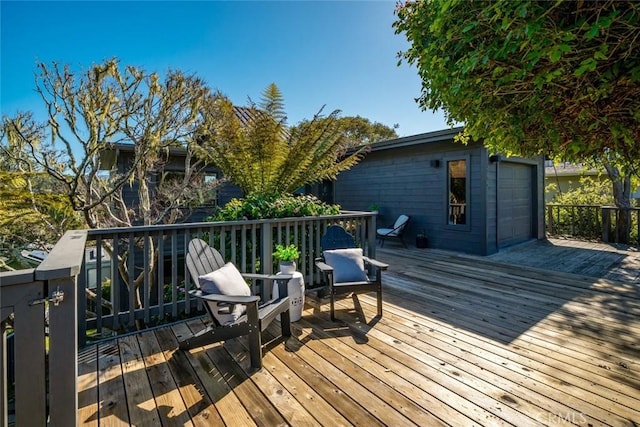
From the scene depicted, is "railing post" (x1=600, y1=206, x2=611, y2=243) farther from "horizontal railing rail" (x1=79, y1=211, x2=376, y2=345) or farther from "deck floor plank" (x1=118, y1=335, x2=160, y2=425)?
"deck floor plank" (x1=118, y1=335, x2=160, y2=425)

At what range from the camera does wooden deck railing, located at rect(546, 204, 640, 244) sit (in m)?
7.05

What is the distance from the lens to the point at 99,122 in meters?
5.56

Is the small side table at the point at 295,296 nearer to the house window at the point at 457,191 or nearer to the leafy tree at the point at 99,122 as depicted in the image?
the leafy tree at the point at 99,122

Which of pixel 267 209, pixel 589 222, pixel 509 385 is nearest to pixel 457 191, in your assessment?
pixel 589 222

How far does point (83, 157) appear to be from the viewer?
5.46 m

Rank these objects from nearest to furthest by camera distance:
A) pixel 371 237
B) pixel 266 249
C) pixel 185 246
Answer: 1. pixel 185 246
2. pixel 266 249
3. pixel 371 237

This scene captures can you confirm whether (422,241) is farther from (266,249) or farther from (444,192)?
(266,249)

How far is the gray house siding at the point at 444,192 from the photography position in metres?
6.28

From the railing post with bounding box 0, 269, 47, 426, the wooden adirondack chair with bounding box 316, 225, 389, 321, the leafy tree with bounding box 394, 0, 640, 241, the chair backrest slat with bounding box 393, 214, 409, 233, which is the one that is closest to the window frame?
the chair backrest slat with bounding box 393, 214, 409, 233

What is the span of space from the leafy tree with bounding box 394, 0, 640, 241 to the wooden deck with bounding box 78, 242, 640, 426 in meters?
1.49

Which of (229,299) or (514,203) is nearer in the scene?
(229,299)

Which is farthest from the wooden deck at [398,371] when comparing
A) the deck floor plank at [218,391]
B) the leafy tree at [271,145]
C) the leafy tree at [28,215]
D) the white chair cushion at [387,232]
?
the leafy tree at [28,215]

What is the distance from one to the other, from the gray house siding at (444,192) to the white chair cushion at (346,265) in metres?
4.02

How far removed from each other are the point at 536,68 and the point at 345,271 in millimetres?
2216
